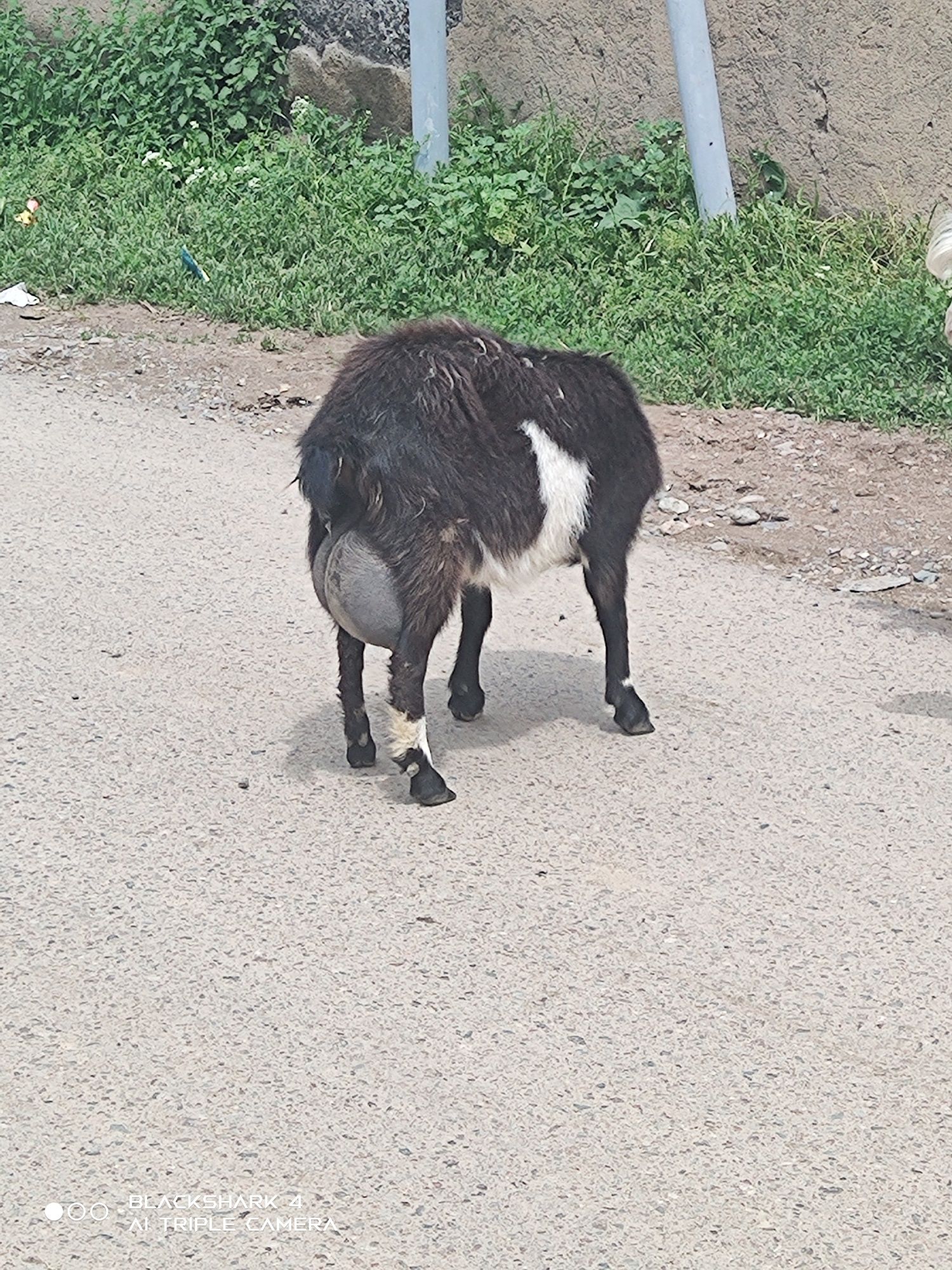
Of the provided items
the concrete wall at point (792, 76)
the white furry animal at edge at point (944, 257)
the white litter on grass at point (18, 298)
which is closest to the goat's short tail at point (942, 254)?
the white furry animal at edge at point (944, 257)

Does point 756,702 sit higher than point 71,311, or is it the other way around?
point 71,311

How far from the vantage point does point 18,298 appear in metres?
9.30

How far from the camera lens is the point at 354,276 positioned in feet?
29.6

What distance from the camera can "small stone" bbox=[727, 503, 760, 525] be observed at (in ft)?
22.3

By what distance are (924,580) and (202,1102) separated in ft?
11.9

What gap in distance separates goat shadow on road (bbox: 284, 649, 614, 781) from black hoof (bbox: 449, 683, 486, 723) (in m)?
0.02

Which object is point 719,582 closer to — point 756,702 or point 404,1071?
point 756,702

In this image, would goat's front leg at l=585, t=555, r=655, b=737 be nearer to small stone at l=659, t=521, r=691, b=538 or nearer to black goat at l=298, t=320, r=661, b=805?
black goat at l=298, t=320, r=661, b=805

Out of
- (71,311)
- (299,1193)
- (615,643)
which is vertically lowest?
(299,1193)

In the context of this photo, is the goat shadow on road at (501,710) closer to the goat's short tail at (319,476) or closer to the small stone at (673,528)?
the goat's short tail at (319,476)

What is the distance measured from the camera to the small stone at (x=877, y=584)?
6270 millimetres

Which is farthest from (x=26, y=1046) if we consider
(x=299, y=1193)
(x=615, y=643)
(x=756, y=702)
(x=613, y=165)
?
(x=613, y=165)

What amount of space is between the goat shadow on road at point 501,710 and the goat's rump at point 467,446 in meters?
0.59

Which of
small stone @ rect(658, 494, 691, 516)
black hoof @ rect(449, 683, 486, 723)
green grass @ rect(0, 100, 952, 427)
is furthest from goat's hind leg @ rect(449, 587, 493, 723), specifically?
green grass @ rect(0, 100, 952, 427)
